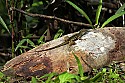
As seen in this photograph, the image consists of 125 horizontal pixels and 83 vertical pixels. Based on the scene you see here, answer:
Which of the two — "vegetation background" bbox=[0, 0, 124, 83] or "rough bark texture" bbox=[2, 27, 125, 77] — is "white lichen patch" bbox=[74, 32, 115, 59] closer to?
"rough bark texture" bbox=[2, 27, 125, 77]

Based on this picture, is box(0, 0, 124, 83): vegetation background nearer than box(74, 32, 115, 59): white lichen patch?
No

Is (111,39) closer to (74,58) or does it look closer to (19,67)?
(74,58)

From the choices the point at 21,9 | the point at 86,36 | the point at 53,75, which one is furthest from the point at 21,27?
the point at 53,75

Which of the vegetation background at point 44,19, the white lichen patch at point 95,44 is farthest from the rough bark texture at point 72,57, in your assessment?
the vegetation background at point 44,19

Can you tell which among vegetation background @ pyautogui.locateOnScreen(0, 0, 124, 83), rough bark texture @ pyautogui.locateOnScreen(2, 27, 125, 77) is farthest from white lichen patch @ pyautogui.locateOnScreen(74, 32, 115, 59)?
vegetation background @ pyautogui.locateOnScreen(0, 0, 124, 83)

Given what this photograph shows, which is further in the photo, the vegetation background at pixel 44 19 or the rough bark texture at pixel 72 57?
the vegetation background at pixel 44 19

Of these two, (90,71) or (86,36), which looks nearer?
(90,71)

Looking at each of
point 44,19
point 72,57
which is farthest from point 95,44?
point 44,19

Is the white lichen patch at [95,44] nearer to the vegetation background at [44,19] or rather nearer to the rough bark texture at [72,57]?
→ the rough bark texture at [72,57]
